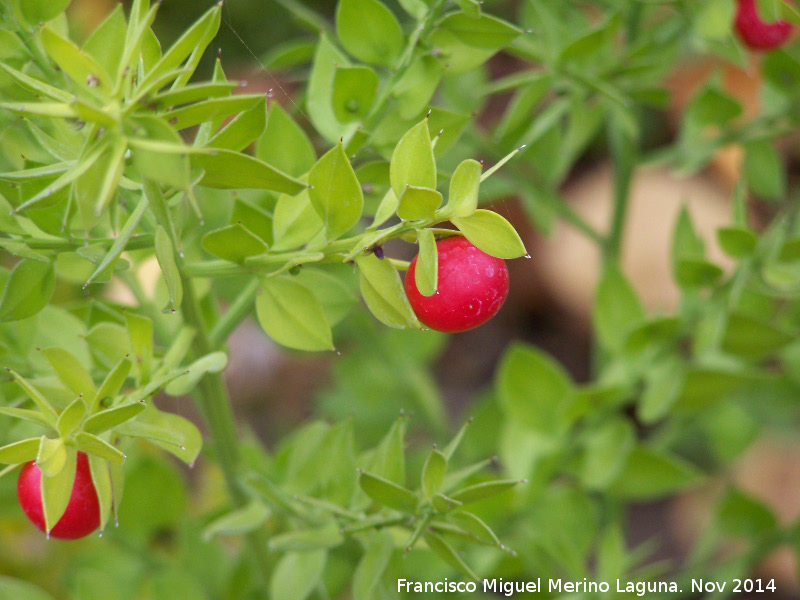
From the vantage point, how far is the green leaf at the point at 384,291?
408 mm

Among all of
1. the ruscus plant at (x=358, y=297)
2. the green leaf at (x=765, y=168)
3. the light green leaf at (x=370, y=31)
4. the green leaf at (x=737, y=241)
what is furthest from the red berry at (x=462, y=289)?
the green leaf at (x=765, y=168)

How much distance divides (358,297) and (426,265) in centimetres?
43

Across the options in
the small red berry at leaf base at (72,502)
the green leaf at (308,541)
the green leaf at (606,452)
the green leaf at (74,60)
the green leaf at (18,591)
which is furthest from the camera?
the green leaf at (606,452)

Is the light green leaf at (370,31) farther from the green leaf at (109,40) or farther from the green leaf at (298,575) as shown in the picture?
the green leaf at (298,575)

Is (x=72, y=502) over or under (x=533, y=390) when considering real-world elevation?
over

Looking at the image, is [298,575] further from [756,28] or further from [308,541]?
[756,28]

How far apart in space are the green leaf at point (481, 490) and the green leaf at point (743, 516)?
55 cm

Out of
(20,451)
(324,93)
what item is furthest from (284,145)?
(20,451)

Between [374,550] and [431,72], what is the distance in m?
0.34

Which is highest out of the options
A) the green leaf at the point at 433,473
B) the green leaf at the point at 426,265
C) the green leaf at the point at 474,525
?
the green leaf at the point at 426,265

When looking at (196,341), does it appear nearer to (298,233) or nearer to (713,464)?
(298,233)

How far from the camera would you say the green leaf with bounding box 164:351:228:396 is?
0.46 metres

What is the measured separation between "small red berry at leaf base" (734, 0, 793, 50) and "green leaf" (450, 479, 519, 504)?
1.68 ft

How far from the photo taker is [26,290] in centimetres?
48
